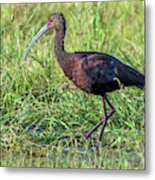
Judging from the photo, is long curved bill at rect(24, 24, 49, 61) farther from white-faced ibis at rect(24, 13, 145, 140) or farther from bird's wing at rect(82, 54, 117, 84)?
bird's wing at rect(82, 54, 117, 84)

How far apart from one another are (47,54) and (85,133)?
0.42m

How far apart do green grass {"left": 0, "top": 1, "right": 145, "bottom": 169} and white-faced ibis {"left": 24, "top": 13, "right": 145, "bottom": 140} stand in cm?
3

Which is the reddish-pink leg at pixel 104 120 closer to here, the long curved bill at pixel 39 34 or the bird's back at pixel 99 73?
the bird's back at pixel 99 73

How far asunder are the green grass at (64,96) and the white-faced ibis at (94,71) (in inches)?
1.0

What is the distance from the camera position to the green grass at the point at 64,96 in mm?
2988

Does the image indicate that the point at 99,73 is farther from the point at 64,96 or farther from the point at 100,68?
the point at 64,96

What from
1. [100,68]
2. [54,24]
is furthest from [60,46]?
[100,68]

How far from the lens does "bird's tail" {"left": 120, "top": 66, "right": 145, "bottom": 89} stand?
2969 millimetres

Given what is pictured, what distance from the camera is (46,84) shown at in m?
3.07

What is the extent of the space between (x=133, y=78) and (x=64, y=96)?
0.34 metres

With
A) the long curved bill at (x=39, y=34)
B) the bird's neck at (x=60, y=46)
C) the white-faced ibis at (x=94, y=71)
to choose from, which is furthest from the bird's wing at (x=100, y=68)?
the long curved bill at (x=39, y=34)

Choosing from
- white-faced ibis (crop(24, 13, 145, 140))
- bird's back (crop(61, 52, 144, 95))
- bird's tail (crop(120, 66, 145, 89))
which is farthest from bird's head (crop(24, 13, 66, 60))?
bird's tail (crop(120, 66, 145, 89))

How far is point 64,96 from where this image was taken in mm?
3057

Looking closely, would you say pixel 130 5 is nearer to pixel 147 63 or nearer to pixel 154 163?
pixel 147 63
